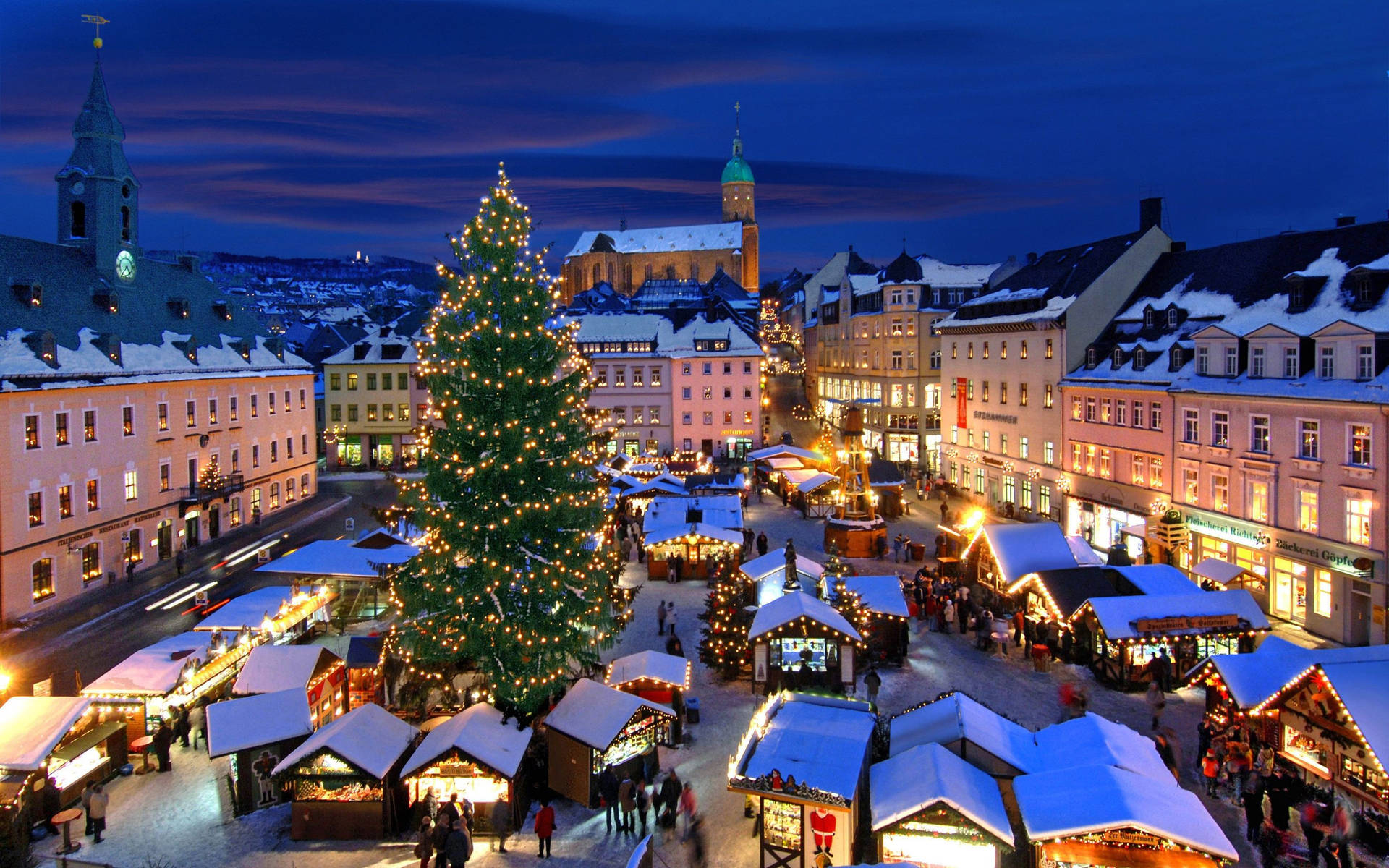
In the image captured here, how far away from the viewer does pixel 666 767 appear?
18.0 meters

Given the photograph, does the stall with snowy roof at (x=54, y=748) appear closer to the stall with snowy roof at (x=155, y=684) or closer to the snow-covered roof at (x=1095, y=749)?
the stall with snowy roof at (x=155, y=684)

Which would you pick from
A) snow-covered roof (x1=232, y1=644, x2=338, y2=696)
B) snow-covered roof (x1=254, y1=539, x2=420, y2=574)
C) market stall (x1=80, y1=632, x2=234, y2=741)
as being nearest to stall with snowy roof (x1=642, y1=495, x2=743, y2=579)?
snow-covered roof (x1=254, y1=539, x2=420, y2=574)

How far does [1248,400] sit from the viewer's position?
29.6 metres

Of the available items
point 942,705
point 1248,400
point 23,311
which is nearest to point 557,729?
point 942,705

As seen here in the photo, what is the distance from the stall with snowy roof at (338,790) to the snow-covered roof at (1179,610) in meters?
16.9

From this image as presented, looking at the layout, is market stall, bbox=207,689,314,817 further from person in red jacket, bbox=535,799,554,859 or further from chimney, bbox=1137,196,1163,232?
chimney, bbox=1137,196,1163,232

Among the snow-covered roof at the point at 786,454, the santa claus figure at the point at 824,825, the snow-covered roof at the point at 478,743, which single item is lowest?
the santa claus figure at the point at 824,825

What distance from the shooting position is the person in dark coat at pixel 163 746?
18.2 m

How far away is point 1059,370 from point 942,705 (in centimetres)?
3016

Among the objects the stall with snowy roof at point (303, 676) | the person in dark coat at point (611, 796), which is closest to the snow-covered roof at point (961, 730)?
the person in dark coat at point (611, 796)

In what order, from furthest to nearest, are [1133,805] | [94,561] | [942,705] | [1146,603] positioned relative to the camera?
[94,561] → [1146,603] → [942,705] → [1133,805]

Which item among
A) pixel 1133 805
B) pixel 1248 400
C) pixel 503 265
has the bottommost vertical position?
pixel 1133 805

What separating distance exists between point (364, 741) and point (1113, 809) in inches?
475

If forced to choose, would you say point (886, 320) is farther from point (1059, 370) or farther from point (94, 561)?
point (94, 561)
